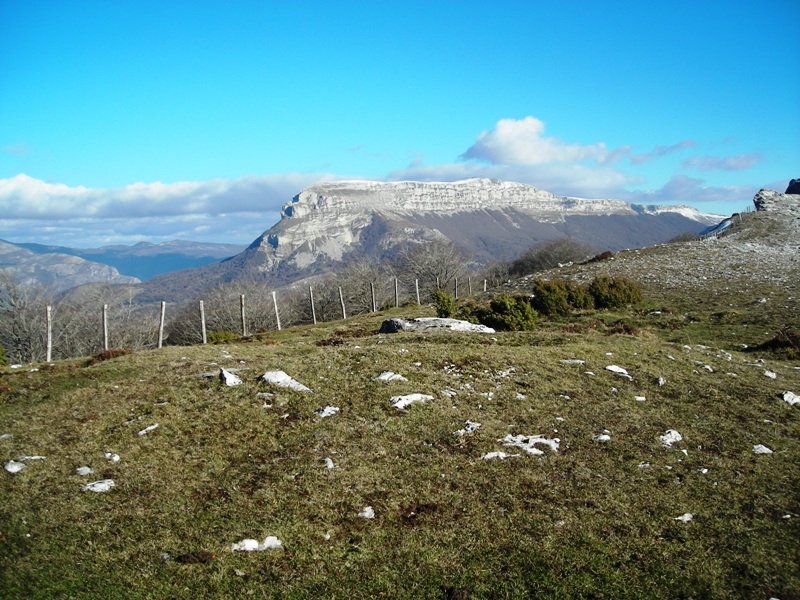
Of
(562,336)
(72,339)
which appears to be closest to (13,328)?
(72,339)

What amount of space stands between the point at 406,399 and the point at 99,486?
688cm

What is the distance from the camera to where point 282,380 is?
14672 mm

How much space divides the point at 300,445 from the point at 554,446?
17.8 ft

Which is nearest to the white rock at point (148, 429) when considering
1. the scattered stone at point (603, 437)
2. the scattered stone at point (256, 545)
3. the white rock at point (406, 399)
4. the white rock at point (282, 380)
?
the white rock at point (282, 380)

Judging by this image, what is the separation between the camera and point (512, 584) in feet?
24.6

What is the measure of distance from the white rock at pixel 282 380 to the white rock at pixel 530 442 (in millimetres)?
5307

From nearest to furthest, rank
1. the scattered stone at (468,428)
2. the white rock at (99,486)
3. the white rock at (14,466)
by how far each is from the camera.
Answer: the white rock at (99,486)
the white rock at (14,466)
the scattered stone at (468,428)

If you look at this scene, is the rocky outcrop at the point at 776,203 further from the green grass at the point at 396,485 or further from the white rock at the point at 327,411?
the white rock at the point at 327,411

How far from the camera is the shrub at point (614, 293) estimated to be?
37.1 metres

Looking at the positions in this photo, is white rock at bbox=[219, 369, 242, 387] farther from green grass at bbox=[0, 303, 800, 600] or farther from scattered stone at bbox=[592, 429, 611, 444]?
scattered stone at bbox=[592, 429, 611, 444]

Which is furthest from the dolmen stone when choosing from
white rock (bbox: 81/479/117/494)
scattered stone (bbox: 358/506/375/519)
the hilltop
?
white rock (bbox: 81/479/117/494)

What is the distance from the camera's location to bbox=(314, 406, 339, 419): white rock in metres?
13.0

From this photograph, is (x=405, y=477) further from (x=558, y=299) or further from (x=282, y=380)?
(x=558, y=299)

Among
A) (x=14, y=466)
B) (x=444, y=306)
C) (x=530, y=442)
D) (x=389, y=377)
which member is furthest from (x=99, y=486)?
(x=444, y=306)
